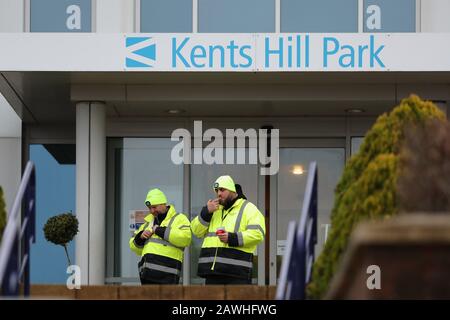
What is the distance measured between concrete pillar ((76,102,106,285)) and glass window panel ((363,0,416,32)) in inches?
127

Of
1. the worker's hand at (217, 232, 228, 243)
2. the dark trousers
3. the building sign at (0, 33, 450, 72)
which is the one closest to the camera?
the worker's hand at (217, 232, 228, 243)

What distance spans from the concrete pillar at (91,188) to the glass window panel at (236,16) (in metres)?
1.62

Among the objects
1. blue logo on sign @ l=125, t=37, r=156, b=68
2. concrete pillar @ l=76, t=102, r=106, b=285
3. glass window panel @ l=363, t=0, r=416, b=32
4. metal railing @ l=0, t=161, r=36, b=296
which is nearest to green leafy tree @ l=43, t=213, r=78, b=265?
concrete pillar @ l=76, t=102, r=106, b=285

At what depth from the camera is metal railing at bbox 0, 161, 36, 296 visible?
185 inches

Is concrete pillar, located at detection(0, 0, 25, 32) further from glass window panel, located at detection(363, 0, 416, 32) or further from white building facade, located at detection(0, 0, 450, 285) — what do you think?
glass window panel, located at detection(363, 0, 416, 32)

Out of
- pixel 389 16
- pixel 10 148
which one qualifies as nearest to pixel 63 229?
pixel 10 148

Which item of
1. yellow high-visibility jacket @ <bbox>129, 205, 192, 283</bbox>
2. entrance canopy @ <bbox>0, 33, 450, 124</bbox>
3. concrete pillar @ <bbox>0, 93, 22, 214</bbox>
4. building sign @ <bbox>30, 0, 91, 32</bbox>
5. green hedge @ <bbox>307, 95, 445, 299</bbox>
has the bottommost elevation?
yellow high-visibility jacket @ <bbox>129, 205, 192, 283</bbox>

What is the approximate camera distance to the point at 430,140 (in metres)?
3.74

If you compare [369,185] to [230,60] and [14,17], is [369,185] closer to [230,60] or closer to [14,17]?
[230,60]

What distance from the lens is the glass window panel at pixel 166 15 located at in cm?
1141

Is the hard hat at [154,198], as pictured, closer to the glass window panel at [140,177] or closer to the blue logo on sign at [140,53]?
the blue logo on sign at [140,53]

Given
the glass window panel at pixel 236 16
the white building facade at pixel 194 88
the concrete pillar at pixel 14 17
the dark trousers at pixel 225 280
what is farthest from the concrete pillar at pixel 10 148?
the dark trousers at pixel 225 280
